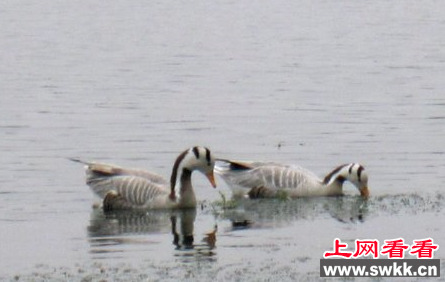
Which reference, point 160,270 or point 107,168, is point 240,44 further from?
point 160,270

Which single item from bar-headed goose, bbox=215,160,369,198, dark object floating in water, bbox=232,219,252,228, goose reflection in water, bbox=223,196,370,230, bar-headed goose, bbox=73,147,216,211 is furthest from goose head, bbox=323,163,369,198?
dark object floating in water, bbox=232,219,252,228

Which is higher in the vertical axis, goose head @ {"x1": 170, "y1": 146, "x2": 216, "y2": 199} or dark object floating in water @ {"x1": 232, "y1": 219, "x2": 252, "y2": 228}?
goose head @ {"x1": 170, "y1": 146, "x2": 216, "y2": 199}

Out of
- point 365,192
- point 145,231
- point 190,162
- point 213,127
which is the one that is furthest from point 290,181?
point 213,127

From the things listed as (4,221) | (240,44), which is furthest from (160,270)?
(240,44)

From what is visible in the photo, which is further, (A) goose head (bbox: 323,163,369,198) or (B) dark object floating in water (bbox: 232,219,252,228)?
(A) goose head (bbox: 323,163,369,198)

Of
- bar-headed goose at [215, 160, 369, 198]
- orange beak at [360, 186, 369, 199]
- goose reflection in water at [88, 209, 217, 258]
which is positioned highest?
bar-headed goose at [215, 160, 369, 198]

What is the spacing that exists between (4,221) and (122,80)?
15949 millimetres

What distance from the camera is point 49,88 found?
104ft

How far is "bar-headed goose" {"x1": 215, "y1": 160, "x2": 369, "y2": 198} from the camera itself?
780 inches

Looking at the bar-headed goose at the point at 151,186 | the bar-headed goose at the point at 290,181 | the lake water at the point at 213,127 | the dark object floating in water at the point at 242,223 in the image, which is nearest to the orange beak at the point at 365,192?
the bar-headed goose at the point at 290,181

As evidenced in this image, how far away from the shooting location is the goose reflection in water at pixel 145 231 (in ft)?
52.7

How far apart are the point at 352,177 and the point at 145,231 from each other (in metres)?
3.76

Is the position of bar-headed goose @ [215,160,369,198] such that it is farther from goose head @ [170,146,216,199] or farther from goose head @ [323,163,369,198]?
goose head @ [170,146,216,199]

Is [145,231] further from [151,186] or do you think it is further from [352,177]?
[352,177]
